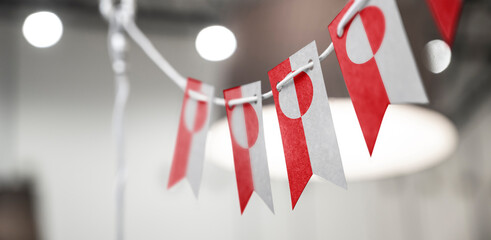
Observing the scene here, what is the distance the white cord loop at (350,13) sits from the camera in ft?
1.12

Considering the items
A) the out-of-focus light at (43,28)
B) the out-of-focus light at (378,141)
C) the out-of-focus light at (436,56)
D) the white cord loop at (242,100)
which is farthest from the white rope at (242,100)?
the out-of-focus light at (436,56)

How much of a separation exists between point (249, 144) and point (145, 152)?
1.71m

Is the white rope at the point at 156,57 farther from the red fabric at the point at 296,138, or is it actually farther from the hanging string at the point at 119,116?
the red fabric at the point at 296,138

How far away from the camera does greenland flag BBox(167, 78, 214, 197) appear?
565 mm

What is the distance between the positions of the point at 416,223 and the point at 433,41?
819mm

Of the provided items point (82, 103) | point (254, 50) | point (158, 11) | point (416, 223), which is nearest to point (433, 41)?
point (254, 50)

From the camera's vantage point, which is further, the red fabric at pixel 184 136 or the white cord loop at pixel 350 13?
the red fabric at pixel 184 136

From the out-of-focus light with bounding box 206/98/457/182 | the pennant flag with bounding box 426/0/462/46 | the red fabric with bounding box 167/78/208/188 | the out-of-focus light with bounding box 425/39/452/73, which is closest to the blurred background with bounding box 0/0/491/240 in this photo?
the out-of-focus light with bounding box 425/39/452/73

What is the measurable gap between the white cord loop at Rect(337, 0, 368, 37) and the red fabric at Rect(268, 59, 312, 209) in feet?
0.18

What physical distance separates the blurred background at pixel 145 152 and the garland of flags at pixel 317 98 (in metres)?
1.23

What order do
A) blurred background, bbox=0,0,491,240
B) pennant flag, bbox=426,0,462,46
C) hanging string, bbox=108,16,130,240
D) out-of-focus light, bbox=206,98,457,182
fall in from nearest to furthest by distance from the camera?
pennant flag, bbox=426,0,462,46 → hanging string, bbox=108,16,130,240 → out-of-focus light, bbox=206,98,457,182 → blurred background, bbox=0,0,491,240

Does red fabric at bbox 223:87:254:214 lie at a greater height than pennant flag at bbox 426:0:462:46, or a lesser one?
lesser

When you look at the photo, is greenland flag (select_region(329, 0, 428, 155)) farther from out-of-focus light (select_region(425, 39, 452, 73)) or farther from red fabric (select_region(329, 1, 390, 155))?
out-of-focus light (select_region(425, 39, 452, 73))

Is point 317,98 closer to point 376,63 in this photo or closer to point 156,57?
point 376,63
